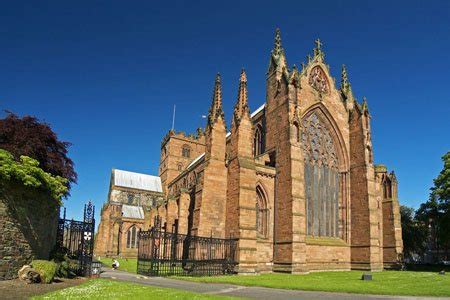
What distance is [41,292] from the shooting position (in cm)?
1227

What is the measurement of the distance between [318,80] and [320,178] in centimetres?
981

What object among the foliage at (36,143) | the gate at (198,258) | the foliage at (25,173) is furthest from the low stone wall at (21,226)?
the gate at (198,258)

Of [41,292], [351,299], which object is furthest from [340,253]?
[41,292]

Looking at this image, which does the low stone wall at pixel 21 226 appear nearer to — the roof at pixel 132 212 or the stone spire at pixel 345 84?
the stone spire at pixel 345 84

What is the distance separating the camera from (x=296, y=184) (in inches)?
1099

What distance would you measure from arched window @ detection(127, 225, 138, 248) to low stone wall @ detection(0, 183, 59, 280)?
4026 centimetres

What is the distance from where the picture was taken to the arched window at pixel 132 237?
186ft

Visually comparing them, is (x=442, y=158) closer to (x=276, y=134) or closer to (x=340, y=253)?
(x=340, y=253)

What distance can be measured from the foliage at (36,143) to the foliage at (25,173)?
2.59 meters

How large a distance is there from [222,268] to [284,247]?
496 centimetres

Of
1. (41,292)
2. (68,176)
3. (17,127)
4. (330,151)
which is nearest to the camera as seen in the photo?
(41,292)

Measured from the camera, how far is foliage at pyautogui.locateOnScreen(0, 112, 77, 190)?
18969 millimetres

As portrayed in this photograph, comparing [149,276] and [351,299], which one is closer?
[351,299]

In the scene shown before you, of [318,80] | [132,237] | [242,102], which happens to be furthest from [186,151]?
[242,102]
